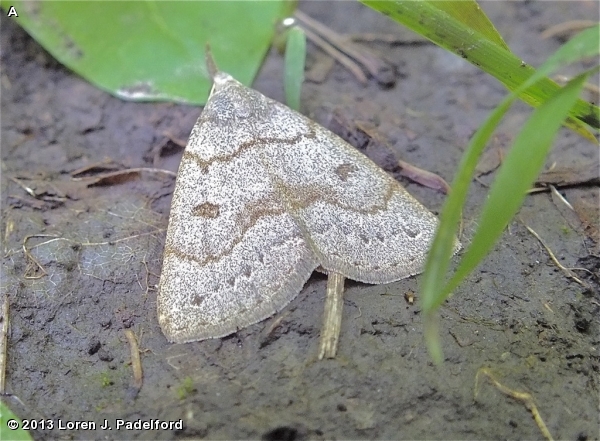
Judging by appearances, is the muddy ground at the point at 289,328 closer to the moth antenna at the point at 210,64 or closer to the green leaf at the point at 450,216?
the moth antenna at the point at 210,64

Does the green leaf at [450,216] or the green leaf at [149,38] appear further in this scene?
the green leaf at [149,38]

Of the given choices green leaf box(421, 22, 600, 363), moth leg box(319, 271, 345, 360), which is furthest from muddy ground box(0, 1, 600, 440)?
green leaf box(421, 22, 600, 363)

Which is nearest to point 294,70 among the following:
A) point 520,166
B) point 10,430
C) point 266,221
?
point 266,221

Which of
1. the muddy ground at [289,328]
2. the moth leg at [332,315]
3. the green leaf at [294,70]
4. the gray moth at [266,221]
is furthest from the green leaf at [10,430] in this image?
the green leaf at [294,70]

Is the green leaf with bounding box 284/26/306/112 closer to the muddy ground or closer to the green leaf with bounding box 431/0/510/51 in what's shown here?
the muddy ground

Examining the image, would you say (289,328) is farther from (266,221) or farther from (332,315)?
(266,221)

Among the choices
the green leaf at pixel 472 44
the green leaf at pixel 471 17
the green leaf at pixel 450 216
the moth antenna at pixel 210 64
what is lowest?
the moth antenna at pixel 210 64
